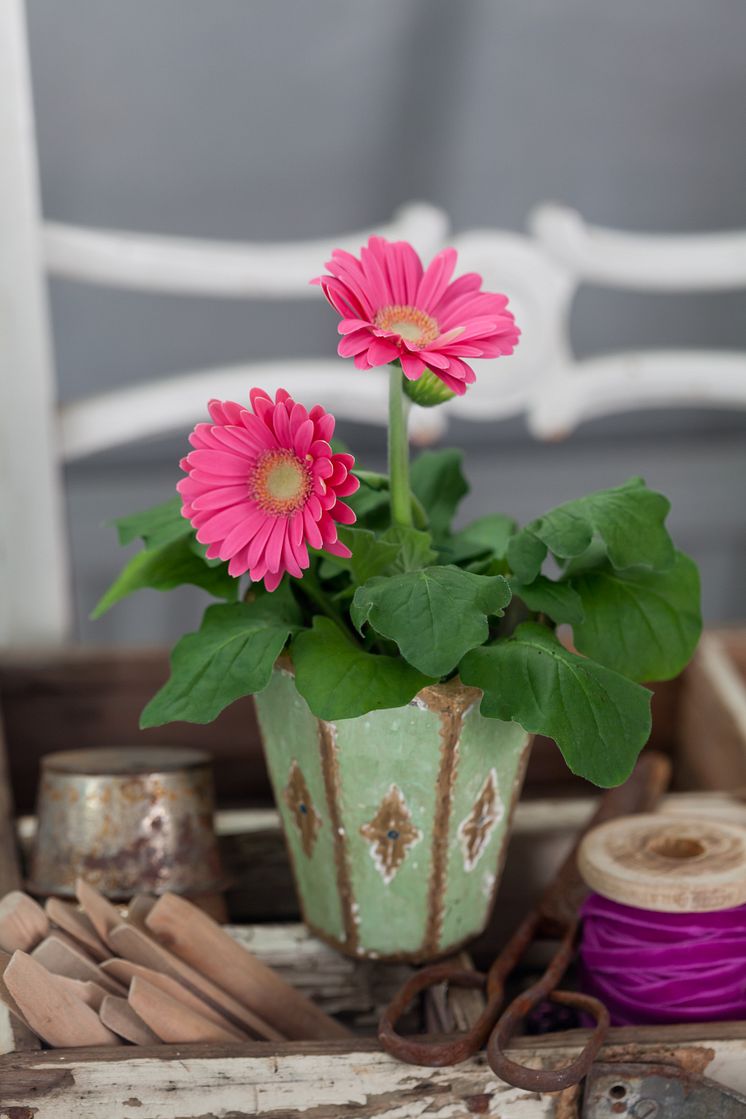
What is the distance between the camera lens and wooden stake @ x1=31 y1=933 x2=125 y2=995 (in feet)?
1.75

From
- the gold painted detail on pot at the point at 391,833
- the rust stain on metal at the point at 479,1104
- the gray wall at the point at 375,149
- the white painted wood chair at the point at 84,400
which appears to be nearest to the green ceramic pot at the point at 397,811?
the gold painted detail on pot at the point at 391,833

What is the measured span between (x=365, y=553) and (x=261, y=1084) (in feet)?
0.81

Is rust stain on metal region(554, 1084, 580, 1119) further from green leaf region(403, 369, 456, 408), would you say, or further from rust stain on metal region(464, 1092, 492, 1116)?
green leaf region(403, 369, 456, 408)

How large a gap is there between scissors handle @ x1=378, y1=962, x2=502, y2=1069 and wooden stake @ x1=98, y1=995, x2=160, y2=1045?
0.11m

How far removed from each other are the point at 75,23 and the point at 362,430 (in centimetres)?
45

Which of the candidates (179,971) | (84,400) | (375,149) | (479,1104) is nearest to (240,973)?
(179,971)

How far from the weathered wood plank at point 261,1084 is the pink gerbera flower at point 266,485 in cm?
22

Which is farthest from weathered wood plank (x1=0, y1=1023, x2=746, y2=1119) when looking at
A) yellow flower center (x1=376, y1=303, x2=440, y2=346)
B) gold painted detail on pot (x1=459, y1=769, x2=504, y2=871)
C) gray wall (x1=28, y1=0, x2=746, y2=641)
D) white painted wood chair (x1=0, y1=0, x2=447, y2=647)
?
gray wall (x1=28, y1=0, x2=746, y2=641)

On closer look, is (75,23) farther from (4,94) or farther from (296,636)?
(296,636)

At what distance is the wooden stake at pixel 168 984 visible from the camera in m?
0.53

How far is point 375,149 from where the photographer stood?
106 cm

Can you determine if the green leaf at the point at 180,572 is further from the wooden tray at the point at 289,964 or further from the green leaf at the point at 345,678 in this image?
the wooden tray at the point at 289,964

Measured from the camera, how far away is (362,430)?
1.13 meters

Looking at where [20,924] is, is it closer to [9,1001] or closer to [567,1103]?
[9,1001]
